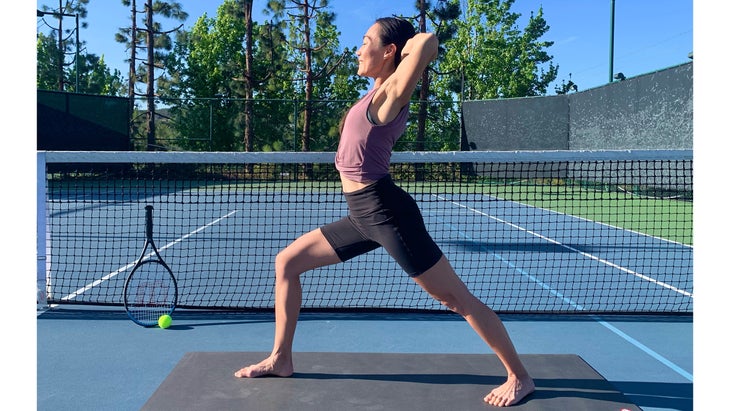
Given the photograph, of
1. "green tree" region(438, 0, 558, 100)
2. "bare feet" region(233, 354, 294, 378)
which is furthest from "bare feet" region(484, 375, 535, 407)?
"green tree" region(438, 0, 558, 100)

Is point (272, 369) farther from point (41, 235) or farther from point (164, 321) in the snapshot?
point (41, 235)

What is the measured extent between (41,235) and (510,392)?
394 centimetres

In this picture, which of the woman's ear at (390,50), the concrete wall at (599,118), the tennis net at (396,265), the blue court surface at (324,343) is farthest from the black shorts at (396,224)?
the concrete wall at (599,118)

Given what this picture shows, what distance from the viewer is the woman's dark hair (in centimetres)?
301

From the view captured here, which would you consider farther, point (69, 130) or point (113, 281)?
point (69, 130)

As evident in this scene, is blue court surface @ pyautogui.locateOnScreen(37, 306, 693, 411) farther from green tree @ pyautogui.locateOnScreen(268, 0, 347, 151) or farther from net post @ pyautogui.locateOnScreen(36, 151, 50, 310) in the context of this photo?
green tree @ pyautogui.locateOnScreen(268, 0, 347, 151)

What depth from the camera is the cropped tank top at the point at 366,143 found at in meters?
2.94

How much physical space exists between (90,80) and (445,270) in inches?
1995

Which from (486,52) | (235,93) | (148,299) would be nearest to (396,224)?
(148,299)

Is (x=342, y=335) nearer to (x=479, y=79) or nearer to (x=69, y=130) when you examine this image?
(x=69, y=130)

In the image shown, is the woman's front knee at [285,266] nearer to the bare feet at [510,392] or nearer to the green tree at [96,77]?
the bare feet at [510,392]

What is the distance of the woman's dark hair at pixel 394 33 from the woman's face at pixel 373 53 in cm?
2

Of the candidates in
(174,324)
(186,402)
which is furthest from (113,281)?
(186,402)

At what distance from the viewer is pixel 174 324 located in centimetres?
500
